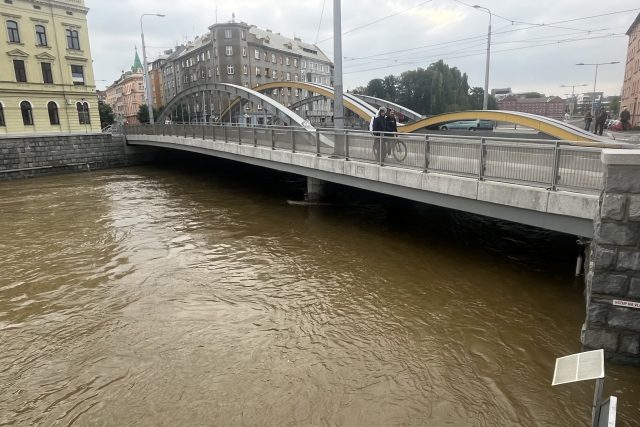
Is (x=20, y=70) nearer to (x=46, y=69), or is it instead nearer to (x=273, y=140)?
(x=46, y=69)

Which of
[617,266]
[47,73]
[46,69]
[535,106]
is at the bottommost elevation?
[617,266]

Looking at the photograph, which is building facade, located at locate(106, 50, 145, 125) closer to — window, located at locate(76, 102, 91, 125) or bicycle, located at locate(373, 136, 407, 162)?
window, located at locate(76, 102, 91, 125)

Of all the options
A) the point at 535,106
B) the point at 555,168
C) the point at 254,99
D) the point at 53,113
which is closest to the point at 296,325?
the point at 555,168

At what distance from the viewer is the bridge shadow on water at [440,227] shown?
9.55 meters

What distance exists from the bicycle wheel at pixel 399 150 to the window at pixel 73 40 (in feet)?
123

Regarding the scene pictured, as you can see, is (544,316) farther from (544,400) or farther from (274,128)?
(274,128)

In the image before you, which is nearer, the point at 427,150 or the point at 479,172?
the point at 479,172

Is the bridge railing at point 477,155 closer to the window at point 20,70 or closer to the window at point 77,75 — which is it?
the window at point 20,70

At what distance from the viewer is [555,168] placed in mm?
6688

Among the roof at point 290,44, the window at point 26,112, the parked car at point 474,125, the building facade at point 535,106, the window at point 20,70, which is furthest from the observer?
the building facade at point 535,106

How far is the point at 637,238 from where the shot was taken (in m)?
4.82

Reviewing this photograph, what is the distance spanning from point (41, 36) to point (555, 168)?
40944 millimetres

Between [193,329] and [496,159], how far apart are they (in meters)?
5.85

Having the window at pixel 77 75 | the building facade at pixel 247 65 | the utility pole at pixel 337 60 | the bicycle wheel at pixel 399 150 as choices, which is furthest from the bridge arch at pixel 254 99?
the building facade at pixel 247 65
